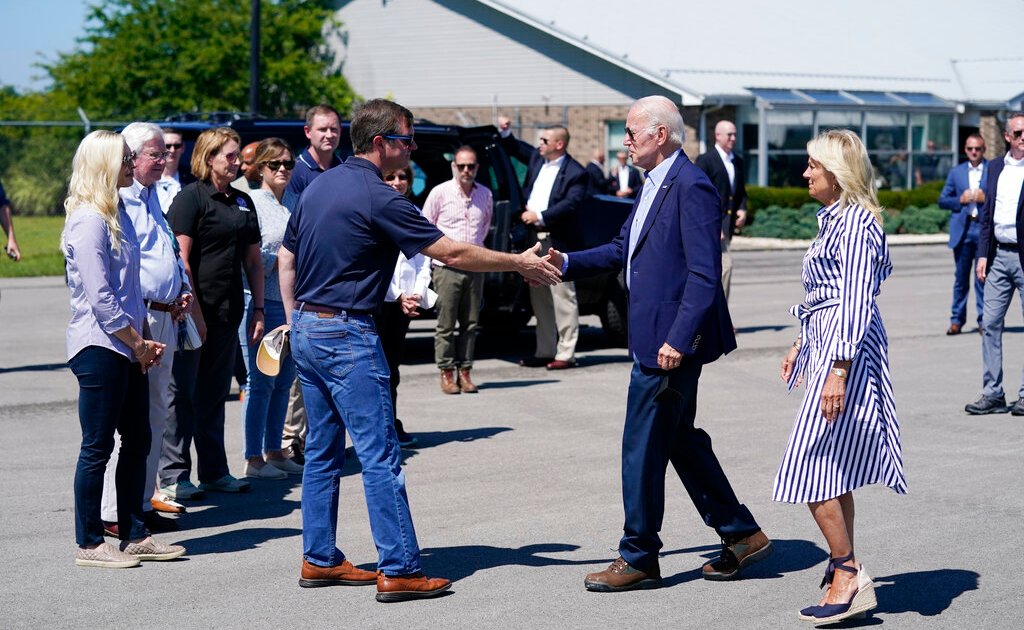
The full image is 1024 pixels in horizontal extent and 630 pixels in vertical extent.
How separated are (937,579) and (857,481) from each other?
0.87 m

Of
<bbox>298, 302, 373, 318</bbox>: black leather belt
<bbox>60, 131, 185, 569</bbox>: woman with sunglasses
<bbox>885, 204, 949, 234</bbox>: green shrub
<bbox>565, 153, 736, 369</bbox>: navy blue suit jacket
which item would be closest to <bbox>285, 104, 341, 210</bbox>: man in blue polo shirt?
<bbox>60, 131, 185, 569</bbox>: woman with sunglasses

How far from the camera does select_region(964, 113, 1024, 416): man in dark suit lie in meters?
A: 9.81

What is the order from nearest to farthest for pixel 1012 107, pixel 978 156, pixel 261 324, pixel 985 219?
pixel 261 324 → pixel 985 219 → pixel 978 156 → pixel 1012 107

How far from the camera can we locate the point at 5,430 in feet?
31.0

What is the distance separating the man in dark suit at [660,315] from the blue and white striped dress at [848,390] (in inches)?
19.3

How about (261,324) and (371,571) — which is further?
(261,324)

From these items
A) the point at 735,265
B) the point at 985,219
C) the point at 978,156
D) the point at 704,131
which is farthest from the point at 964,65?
the point at 985,219

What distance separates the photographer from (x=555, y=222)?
12117mm

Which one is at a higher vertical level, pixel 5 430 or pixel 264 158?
pixel 264 158

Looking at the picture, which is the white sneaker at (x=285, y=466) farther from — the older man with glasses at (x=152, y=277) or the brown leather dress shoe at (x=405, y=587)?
the brown leather dress shoe at (x=405, y=587)

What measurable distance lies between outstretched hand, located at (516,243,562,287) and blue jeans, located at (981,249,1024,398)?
4.78 metres

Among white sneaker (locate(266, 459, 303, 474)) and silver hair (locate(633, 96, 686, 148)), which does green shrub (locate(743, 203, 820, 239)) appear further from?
silver hair (locate(633, 96, 686, 148))

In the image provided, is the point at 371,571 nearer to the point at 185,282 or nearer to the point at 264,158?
the point at 185,282

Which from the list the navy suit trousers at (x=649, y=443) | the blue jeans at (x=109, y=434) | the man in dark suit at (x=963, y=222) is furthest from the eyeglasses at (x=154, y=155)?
the man in dark suit at (x=963, y=222)
